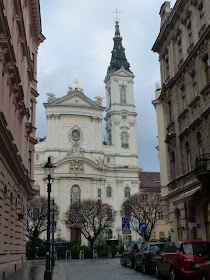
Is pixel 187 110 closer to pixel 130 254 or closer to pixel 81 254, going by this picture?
pixel 130 254

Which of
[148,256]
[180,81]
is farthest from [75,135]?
[148,256]

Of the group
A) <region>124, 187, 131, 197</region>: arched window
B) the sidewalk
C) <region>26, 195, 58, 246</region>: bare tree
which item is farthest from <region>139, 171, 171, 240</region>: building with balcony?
the sidewalk

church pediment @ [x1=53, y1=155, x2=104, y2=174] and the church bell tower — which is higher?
the church bell tower

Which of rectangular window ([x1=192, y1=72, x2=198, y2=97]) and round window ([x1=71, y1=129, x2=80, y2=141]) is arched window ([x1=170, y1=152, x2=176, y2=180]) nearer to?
rectangular window ([x1=192, y1=72, x2=198, y2=97])

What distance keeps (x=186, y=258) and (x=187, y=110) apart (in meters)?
11.2

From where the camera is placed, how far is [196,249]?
48.2ft

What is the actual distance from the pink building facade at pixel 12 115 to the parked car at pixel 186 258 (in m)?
6.77

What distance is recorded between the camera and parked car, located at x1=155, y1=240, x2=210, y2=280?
1426 cm

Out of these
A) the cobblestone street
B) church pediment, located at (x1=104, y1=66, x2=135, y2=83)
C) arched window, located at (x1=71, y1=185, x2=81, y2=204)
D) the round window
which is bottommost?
the cobblestone street

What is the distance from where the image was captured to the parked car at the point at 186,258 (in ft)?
46.8

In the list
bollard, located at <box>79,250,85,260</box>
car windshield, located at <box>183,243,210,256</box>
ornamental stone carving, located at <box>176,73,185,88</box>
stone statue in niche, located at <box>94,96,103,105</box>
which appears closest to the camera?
car windshield, located at <box>183,243,210,256</box>

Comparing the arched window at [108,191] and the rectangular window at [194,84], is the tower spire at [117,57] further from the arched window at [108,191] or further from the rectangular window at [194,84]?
the rectangular window at [194,84]

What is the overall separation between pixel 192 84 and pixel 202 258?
1185 centimetres

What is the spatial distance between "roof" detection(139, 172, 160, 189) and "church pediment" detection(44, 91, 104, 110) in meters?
18.4
